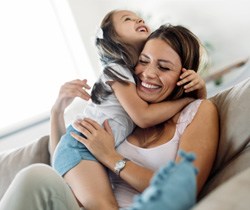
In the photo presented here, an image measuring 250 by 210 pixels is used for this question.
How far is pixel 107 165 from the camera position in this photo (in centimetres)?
118

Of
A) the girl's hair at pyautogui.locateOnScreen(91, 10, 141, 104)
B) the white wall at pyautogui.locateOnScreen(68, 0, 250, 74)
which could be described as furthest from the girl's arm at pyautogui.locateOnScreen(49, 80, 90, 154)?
the white wall at pyautogui.locateOnScreen(68, 0, 250, 74)

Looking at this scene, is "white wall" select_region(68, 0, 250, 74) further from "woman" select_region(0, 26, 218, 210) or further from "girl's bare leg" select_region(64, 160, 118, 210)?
"girl's bare leg" select_region(64, 160, 118, 210)

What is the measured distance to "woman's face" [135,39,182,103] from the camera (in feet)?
4.15

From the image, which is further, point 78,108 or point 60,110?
point 78,108

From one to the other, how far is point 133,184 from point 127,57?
0.46m

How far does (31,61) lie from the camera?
2939mm

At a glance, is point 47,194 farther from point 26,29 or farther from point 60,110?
point 26,29

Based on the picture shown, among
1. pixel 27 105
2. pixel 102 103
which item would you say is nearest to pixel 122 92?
pixel 102 103

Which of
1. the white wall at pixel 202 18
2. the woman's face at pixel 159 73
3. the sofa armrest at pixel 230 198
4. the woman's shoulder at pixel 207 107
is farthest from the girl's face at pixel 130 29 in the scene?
the white wall at pixel 202 18

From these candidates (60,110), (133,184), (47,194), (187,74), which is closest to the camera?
(47,194)

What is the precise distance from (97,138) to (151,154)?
181 millimetres

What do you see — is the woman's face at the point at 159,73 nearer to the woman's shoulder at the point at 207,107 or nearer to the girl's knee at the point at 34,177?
the woman's shoulder at the point at 207,107

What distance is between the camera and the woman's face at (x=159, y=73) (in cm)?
126

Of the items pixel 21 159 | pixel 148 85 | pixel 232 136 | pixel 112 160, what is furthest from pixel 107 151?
pixel 21 159
